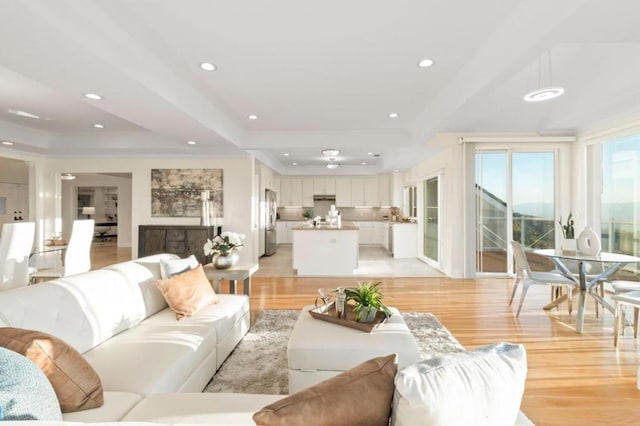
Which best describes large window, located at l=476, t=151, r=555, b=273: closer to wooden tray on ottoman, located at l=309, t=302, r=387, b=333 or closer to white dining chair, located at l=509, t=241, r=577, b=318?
white dining chair, located at l=509, t=241, r=577, b=318

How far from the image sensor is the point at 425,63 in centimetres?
315

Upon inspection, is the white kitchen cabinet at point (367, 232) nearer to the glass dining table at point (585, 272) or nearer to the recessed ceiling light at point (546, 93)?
the glass dining table at point (585, 272)

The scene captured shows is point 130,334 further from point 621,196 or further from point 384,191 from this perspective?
point 384,191

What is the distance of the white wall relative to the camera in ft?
21.7

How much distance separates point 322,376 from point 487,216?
5012 millimetres

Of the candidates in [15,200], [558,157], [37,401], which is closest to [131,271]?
[37,401]

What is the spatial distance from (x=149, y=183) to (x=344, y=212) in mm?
6273

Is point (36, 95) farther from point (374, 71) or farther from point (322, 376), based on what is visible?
point (322, 376)

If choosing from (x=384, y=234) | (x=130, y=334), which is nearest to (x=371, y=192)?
(x=384, y=234)

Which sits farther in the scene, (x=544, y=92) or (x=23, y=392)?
Result: (x=544, y=92)

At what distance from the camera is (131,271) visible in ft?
8.39

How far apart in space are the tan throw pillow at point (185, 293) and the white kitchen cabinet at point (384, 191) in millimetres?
8314

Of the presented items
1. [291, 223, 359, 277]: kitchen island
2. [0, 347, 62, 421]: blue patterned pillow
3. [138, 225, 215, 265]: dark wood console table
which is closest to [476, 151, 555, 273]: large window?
[291, 223, 359, 277]: kitchen island

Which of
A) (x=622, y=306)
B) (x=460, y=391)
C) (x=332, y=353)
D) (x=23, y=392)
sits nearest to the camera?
(x=460, y=391)
